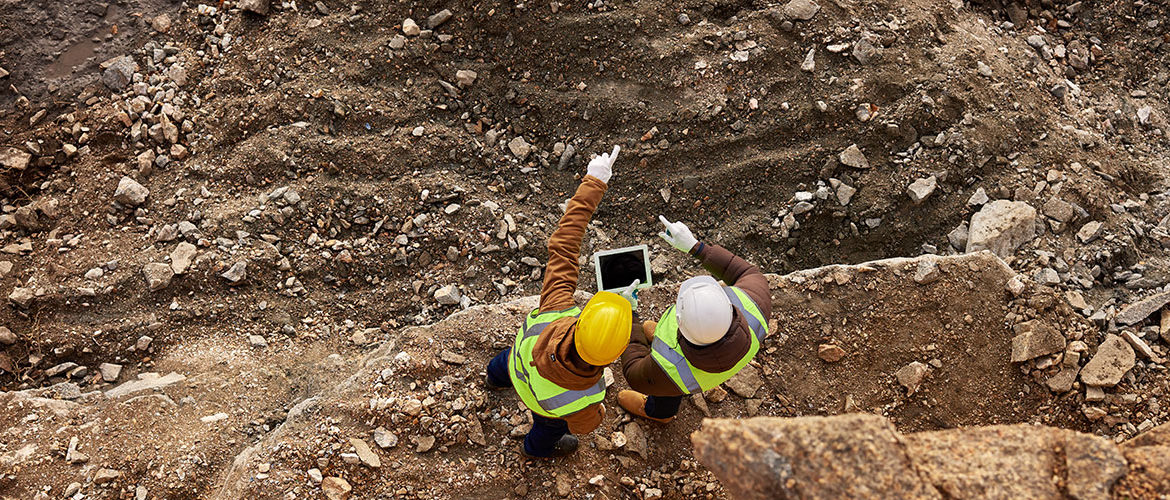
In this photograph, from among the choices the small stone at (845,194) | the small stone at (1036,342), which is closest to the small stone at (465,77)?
the small stone at (845,194)

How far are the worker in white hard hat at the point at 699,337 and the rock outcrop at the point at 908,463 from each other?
635mm

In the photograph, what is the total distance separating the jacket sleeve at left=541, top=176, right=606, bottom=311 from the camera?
3373mm

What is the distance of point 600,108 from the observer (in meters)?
5.16

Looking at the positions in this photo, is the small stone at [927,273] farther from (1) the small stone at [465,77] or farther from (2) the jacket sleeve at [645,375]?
(1) the small stone at [465,77]

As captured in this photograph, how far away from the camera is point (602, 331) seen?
273 cm

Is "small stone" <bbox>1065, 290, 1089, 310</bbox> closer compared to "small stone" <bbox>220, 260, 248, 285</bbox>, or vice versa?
"small stone" <bbox>1065, 290, 1089, 310</bbox>

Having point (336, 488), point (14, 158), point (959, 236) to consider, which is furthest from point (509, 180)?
point (14, 158)

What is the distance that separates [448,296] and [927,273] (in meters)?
3.04

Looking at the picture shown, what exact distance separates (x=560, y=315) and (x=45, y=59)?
4538mm

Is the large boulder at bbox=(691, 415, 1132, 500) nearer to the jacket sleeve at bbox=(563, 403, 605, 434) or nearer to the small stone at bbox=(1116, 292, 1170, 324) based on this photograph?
the jacket sleeve at bbox=(563, 403, 605, 434)

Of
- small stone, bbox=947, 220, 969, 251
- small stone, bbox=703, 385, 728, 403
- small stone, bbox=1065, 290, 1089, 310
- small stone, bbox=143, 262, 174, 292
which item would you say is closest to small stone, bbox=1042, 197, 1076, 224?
small stone, bbox=947, 220, 969, 251

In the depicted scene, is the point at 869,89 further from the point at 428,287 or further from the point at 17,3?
the point at 17,3

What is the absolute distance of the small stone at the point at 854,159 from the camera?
15.9ft

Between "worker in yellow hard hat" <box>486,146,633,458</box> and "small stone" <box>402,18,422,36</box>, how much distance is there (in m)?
2.31
